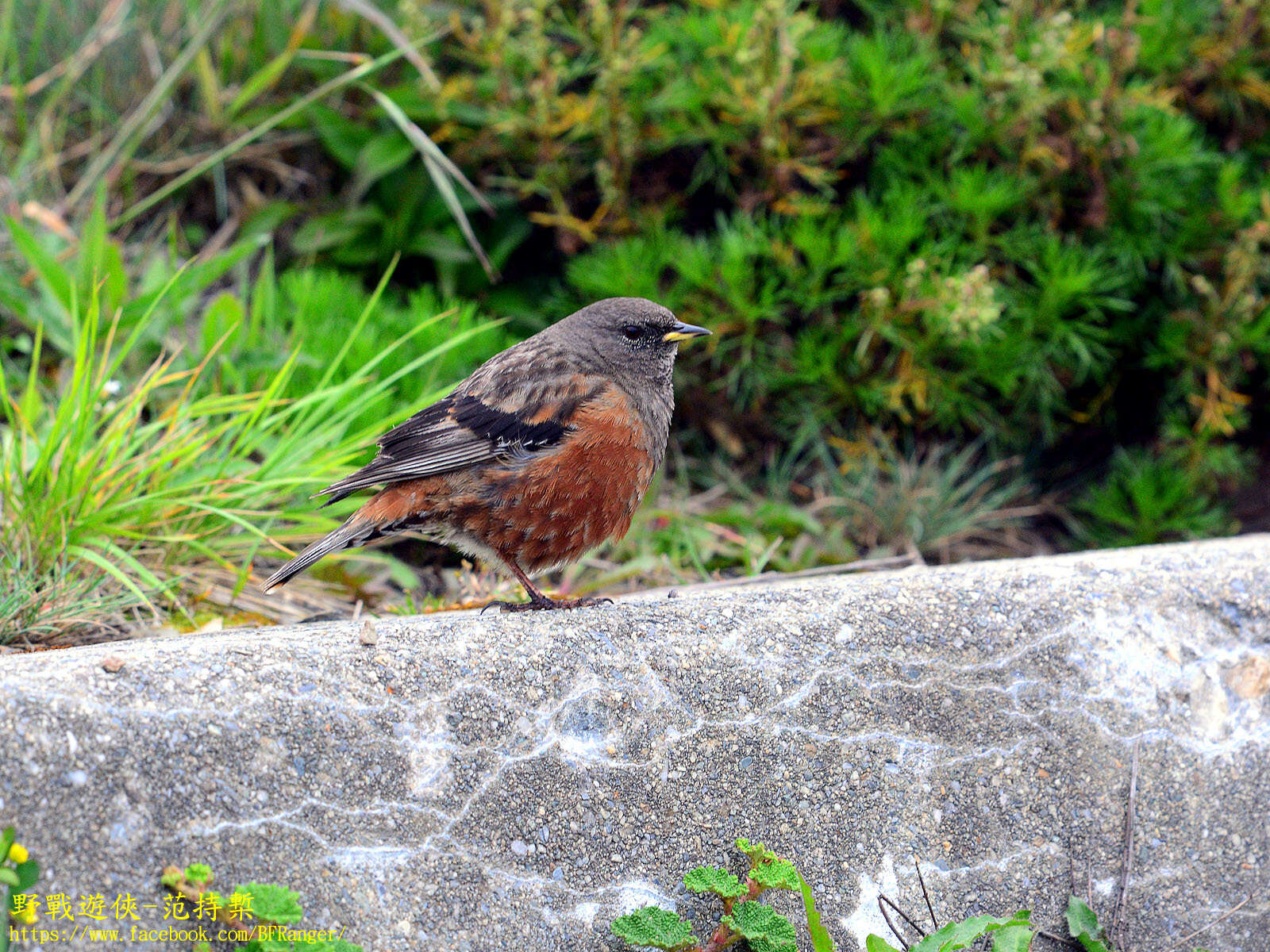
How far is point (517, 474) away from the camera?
134 inches

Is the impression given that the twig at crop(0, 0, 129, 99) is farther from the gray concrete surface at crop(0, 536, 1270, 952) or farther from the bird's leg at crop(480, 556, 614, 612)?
the gray concrete surface at crop(0, 536, 1270, 952)

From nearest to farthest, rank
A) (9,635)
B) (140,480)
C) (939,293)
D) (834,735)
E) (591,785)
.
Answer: (591,785)
(834,735)
(9,635)
(140,480)
(939,293)

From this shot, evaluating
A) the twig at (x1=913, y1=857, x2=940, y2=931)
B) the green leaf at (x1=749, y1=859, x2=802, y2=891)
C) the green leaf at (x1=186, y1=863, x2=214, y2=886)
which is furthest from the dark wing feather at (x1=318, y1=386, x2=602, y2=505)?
the twig at (x1=913, y1=857, x2=940, y2=931)

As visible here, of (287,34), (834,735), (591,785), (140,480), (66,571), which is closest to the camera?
(591,785)

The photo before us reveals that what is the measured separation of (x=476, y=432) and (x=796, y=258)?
2.30 metres

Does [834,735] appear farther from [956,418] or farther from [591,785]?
[956,418]

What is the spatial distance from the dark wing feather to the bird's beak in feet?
1.60

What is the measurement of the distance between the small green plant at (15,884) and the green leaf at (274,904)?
363 millimetres

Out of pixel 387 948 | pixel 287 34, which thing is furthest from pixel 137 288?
pixel 387 948

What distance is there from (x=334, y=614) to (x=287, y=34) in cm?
399

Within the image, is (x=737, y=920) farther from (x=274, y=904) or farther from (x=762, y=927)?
(x=274, y=904)

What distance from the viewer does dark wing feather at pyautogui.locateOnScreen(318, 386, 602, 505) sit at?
3426 millimetres

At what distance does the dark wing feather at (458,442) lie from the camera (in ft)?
11.2

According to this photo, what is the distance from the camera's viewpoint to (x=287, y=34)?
6.35 m
